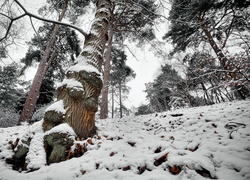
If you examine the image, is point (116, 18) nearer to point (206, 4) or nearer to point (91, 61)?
point (206, 4)

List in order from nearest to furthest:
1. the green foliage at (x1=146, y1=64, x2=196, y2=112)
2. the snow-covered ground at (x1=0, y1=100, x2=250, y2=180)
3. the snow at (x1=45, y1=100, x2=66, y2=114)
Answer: the snow-covered ground at (x1=0, y1=100, x2=250, y2=180) < the snow at (x1=45, y1=100, x2=66, y2=114) < the green foliage at (x1=146, y1=64, x2=196, y2=112)

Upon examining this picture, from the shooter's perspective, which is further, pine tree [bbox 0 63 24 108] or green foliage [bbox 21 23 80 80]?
pine tree [bbox 0 63 24 108]

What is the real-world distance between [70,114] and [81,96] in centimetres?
32

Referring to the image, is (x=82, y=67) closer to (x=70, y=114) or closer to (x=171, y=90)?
(x=70, y=114)

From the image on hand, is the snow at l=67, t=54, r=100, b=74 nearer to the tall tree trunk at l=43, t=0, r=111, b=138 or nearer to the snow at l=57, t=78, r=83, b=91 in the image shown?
the tall tree trunk at l=43, t=0, r=111, b=138

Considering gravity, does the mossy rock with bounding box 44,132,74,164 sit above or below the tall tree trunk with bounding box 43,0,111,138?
below

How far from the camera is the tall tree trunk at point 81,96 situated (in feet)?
5.53

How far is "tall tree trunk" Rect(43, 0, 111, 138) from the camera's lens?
1687mm

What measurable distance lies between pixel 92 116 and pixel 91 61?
3.37 ft

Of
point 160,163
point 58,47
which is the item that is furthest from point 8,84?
point 160,163

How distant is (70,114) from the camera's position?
1716 millimetres

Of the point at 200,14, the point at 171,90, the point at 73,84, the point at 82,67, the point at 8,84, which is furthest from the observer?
the point at 8,84

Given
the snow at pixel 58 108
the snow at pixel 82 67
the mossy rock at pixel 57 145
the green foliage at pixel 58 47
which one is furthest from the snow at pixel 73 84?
the green foliage at pixel 58 47

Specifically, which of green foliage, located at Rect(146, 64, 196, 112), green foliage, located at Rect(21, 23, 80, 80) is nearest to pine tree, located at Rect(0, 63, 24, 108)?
green foliage, located at Rect(21, 23, 80, 80)
